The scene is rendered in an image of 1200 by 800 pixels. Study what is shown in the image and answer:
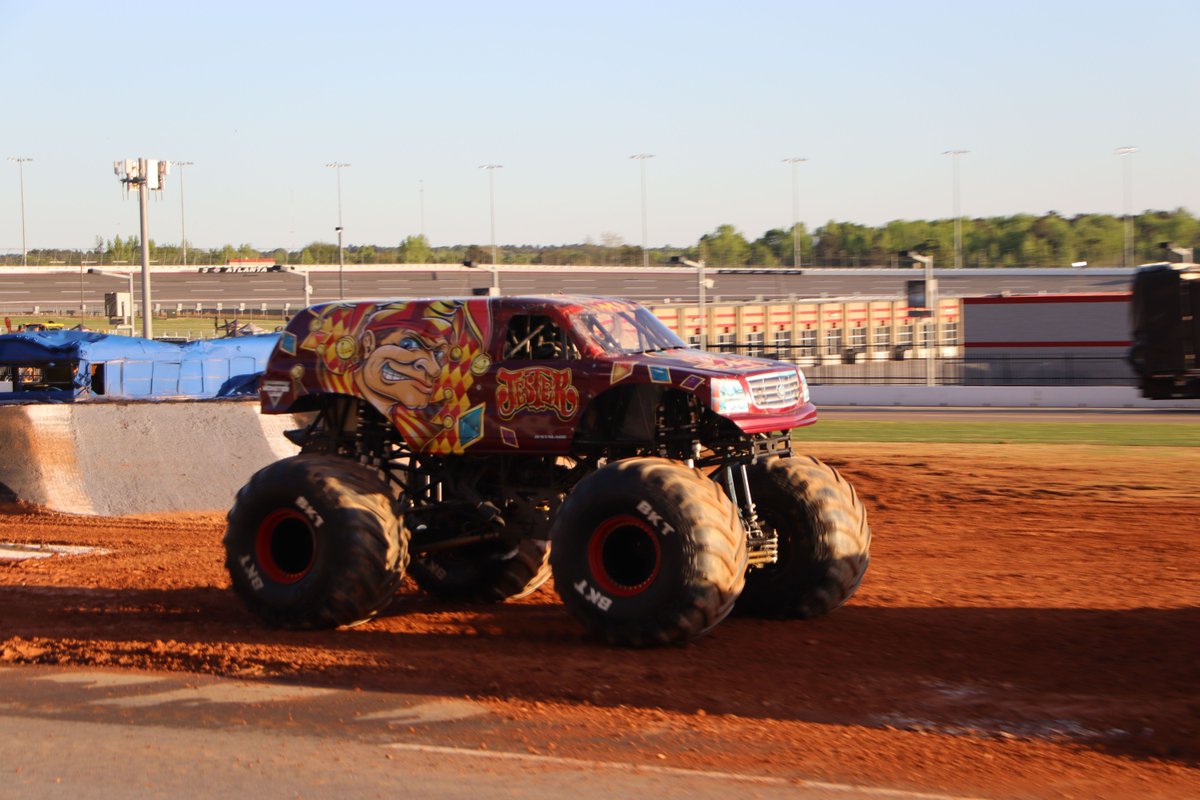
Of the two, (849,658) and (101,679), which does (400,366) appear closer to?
(101,679)

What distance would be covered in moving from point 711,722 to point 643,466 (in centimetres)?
232

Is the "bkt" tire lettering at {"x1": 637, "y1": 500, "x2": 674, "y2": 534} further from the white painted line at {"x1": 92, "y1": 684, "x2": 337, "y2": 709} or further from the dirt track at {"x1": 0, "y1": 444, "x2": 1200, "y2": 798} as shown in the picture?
the white painted line at {"x1": 92, "y1": 684, "x2": 337, "y2": 709}

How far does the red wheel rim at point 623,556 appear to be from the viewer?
9.71 m

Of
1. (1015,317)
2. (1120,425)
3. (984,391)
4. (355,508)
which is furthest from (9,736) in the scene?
(1015,317)

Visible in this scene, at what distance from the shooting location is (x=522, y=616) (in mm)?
11359

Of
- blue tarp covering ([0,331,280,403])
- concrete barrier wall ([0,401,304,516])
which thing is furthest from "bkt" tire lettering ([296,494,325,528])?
blue tarp covering ([0,331,280,403])

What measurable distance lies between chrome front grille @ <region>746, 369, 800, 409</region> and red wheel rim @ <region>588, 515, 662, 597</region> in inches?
52.3

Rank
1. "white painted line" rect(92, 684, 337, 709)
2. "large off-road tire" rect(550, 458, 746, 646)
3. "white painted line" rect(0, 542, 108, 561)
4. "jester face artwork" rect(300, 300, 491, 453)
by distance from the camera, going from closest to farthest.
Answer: "white painted line" rect(92, 684, 337, 709), "large off-road tire" rect(550, 458, 746, 646), "jester face artwork" rect(300, 300, 491, 453), "white painted line" rect(0, 542, 108, 561)

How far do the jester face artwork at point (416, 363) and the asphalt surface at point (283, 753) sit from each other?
259 centimetres

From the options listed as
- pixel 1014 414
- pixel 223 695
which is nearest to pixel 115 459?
pixel 223 695

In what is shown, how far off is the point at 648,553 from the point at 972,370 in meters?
40.3

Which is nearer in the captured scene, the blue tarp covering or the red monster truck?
the red monster truck

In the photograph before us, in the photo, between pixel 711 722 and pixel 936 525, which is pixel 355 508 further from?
pixel 936 525

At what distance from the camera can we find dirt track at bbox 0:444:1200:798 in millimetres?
7277
